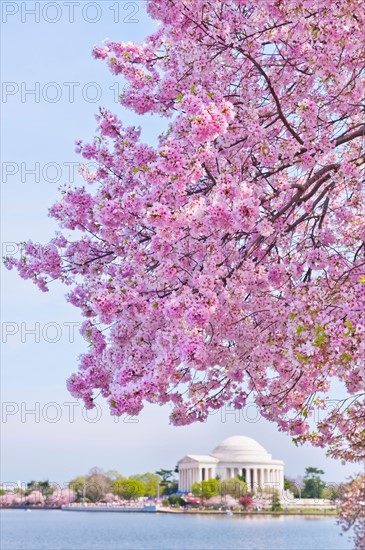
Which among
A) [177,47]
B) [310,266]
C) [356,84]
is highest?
[177,47]

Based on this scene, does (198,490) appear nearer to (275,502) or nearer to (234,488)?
(234,488)

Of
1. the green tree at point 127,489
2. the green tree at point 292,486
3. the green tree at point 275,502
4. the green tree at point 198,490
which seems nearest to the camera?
the green tree at point 292,486

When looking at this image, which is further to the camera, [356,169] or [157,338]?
[356,169]

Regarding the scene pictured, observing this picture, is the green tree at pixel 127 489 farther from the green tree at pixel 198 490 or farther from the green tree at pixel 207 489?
the green tree at pixel 207 489

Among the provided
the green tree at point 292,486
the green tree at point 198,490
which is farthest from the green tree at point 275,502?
the green tree at point 198,490

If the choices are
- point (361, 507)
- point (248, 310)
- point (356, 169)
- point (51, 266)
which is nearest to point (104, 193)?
point (51, 266)

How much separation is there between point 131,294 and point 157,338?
0.49 m

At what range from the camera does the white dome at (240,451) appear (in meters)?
137

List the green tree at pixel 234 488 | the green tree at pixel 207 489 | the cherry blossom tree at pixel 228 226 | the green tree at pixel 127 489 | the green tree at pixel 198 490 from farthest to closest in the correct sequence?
the green tree at pixel 198 490
the green tree at pixel 234 488
the green tree at pixel 207 489
the green tree at pixel 127 489
the cherry blossom tree at pixel 228 226

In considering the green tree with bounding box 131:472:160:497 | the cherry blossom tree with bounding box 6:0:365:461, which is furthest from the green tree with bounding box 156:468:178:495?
the cherry blossom tree with bounding box 6:0:365:461

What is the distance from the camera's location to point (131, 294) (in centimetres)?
700

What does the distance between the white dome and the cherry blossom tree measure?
5153 inches

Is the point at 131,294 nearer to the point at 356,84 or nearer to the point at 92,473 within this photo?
the point at 356,84

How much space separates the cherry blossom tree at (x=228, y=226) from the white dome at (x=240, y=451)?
131 meters
